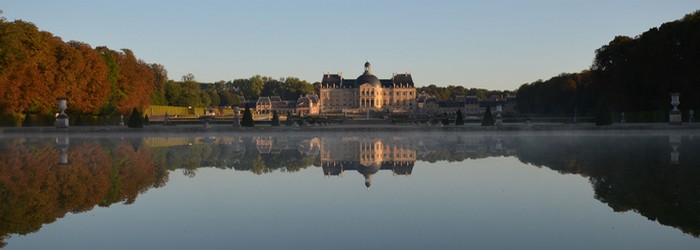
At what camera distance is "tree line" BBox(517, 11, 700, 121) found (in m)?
28.1

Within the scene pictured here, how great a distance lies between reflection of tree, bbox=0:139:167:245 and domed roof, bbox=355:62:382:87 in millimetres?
91280

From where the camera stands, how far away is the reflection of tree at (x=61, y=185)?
546 centimetres

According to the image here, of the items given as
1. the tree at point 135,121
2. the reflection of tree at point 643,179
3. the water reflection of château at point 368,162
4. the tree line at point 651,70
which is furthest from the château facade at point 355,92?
the reflection of tree at point 643,179

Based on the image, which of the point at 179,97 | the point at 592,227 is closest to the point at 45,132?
the point at 592,227

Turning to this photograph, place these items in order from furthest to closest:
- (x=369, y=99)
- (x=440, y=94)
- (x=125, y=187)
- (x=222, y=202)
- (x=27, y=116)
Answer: (x=440, y=94)
(x=369, y=99)
(x=27, y=116)
(x=125, y=187)
(x=222, y=202)

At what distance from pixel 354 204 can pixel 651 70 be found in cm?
2797

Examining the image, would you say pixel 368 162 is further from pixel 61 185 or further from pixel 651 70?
pixel 651 70

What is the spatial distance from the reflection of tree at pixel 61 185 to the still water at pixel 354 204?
2 centimetres

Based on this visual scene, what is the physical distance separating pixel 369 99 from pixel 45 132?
78.7 m

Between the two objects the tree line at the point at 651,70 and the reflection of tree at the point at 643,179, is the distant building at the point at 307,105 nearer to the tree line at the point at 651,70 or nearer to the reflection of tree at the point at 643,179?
the tree line at the point at 651,70

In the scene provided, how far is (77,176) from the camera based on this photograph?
27.0 ft

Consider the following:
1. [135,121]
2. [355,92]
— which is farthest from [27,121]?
[355,92]

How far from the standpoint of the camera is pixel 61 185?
728 centimetres

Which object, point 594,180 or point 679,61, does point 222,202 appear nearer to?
point 594,180
